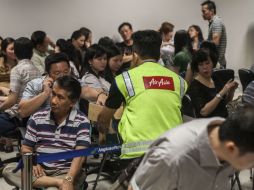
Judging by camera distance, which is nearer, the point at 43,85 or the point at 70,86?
the point at 70,86

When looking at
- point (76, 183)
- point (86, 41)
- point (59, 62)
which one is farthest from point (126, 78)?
point (86, 41)

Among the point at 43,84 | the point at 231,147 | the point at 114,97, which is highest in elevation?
the point at 231,147

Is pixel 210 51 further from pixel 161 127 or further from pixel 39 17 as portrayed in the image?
pixel 39 17

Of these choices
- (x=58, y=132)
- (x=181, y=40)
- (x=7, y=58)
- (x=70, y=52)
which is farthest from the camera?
(x=7, y=58)

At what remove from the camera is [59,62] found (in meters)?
3.54

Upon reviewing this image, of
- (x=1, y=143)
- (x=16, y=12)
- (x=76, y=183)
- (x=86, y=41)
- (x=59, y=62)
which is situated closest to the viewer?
(x=76, y=183)

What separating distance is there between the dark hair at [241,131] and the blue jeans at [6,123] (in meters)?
2.95

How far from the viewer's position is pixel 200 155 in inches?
61.1

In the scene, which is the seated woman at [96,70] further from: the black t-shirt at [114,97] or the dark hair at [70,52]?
the black t-shirt at [114,97]

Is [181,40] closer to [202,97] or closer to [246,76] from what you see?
[246,76]

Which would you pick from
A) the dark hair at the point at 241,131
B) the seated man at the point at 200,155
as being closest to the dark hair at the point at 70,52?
the seated man at the point at 200,155

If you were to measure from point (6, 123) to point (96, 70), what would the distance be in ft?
3.03

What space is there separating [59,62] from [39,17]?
176 inches

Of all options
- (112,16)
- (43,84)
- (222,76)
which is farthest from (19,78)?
(112,16)
